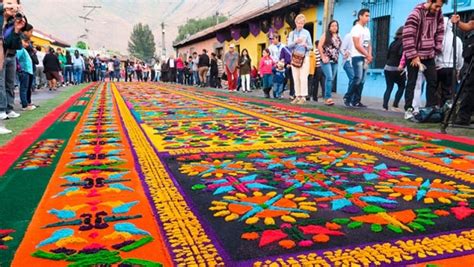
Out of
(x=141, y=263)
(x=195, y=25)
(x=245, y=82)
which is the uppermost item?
(x=195, y=25)

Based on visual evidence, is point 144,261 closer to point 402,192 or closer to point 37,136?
point 402,192

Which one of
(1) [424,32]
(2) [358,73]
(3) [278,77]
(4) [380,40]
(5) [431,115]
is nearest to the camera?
(5) [431,115]

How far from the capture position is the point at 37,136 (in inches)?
167

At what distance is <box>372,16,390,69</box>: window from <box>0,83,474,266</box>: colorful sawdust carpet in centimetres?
807

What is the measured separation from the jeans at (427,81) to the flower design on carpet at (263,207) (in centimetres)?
409

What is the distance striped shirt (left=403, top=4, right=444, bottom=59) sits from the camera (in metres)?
5.31

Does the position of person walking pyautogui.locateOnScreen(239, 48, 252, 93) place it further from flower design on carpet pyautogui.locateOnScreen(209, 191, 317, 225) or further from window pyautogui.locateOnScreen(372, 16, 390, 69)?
flower design on carpet pyautogui.locateOnScreen(209, 191, 317, 225)

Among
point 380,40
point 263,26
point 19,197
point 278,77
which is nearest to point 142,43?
point 263,26

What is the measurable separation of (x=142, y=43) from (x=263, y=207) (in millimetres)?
93894

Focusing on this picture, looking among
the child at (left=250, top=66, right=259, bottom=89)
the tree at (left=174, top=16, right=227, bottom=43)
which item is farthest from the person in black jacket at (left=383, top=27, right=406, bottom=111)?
the tree at (left=174, top=16, right=227, bottom=43)

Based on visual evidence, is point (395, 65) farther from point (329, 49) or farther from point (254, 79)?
point (254, 79)

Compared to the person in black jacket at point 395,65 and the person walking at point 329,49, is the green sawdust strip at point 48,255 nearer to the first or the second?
the person in black jacket at point 395,65

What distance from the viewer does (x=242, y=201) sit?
2.11m

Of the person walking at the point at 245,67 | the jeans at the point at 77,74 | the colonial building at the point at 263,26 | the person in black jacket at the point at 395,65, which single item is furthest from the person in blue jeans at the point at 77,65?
the person in black jacket at the point at 395,65
